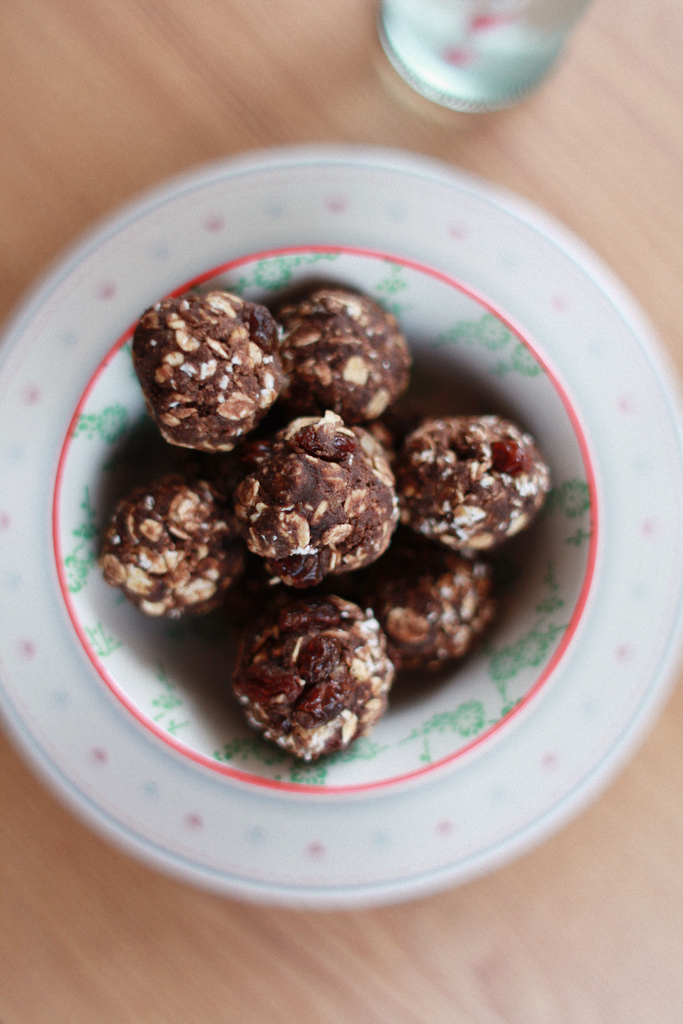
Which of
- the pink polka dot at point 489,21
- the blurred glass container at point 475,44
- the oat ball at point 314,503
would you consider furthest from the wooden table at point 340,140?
the oat ball at point 314,503

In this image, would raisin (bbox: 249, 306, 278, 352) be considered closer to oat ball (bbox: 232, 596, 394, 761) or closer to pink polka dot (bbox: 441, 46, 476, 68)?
oat ball (bbox: 232, 596, 394, 761)

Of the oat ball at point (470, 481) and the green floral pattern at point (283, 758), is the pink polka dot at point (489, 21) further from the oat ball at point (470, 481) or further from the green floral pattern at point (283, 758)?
the green floral pattern at point (283, 758)

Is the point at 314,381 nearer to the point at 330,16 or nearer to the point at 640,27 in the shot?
the point at 330,16

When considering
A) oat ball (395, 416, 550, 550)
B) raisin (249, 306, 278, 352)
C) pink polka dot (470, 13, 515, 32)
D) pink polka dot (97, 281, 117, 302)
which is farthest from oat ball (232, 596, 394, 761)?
pink polka dot (470, 13, 515, 32)

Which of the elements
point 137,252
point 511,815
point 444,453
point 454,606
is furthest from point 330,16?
point 511,815

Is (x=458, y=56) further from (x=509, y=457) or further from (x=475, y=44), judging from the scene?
(x=509, y=457)

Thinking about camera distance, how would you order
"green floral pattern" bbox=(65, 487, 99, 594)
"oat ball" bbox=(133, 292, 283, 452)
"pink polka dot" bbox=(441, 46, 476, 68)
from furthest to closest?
1. "pink polka dot" bbox=(441, 46, 476, 68)
2. "green floral pattern" bbox=(65, 487, 99, 594)
3. "oat ball" bbox=(133, 292, 283, 452)
